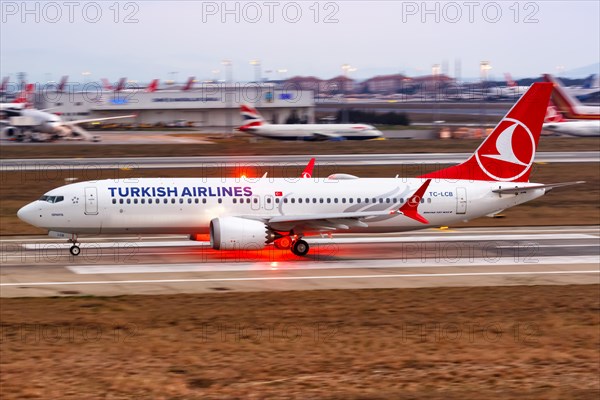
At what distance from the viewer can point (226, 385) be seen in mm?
23938

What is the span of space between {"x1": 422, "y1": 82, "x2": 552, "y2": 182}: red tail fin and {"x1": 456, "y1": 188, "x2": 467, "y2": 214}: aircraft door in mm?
1482

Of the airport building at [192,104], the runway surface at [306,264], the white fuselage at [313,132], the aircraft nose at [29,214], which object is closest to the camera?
the runway surface at [306,264]

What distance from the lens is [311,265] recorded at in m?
42.4

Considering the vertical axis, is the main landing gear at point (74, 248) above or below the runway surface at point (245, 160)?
below

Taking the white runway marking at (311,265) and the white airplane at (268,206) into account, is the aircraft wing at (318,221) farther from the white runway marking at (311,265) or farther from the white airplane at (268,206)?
the white runway marking at (311,265)

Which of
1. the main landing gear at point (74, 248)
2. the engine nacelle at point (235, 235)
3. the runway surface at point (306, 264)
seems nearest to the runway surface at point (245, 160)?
the runway surface at point (306, 264)

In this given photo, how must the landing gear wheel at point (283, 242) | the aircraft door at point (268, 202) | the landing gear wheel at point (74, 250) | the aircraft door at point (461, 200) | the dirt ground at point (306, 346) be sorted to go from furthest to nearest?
the aircraft door at point (461, 200) < the landing gear wheel at point (283, 242) < the aircraft door at point (268, 202) < the landing gear wheel at point (74, 250) < the dirt ground at point (306, 346)

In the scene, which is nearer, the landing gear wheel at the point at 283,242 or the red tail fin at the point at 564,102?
the landing gear wheel at the point at 283,242

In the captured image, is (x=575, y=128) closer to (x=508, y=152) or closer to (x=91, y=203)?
(x=508, y=152)

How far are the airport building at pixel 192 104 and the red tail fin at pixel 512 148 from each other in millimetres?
107719

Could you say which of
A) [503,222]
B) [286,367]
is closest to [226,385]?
[286,367]

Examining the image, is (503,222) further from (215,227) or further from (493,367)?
(493,367)

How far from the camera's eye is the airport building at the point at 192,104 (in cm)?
15925

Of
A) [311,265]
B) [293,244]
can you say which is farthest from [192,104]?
[311,265]
